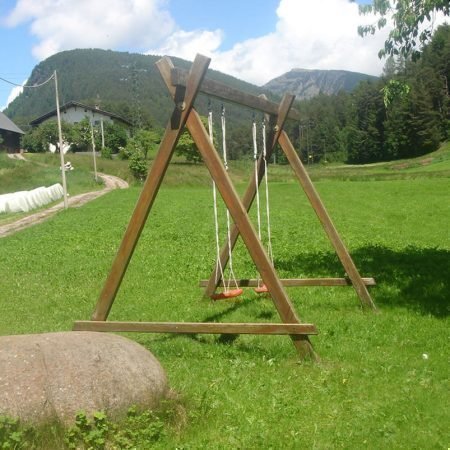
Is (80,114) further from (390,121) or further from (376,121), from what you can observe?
(390,121)

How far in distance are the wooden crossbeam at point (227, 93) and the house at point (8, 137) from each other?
79.0 m

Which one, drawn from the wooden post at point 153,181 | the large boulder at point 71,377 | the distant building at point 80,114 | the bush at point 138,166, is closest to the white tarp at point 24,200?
the bush at point 138,166

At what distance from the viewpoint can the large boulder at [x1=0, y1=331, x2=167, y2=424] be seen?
4.68 meters

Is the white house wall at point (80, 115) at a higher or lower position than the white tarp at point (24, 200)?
higher

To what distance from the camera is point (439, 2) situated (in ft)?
34.4

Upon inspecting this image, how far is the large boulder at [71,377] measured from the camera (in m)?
4.68

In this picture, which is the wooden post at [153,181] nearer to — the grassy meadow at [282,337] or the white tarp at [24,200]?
the grassy meadow at [282,337]

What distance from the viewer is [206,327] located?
23.2ft

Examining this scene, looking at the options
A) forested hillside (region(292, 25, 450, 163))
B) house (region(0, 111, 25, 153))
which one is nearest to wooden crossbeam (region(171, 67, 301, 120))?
house (region(0, 111, 25, 153))

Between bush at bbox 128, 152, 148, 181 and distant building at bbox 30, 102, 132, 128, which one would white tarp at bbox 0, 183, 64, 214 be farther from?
distant building at bbox 30, 102, 132, 128

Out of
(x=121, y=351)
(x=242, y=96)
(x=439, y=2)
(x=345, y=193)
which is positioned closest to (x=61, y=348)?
(x=121, y=351)

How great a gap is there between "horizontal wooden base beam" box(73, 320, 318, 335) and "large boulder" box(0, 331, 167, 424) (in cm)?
158

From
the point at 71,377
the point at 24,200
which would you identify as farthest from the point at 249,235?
the point at 24,200

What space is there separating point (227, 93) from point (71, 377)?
4.04m
